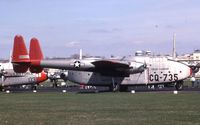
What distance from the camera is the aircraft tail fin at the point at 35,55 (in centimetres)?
5456

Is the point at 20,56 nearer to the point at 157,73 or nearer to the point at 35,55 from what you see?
the point at 35,55

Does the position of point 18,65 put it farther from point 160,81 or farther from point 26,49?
point 160,81

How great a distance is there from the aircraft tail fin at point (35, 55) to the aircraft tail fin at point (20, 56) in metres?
0.62

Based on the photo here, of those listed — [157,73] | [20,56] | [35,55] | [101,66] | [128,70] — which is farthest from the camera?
[35,55]

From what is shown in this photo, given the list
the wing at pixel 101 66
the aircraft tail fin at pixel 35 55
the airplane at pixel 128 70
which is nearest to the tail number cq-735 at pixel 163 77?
the airplane at pixel 128 70

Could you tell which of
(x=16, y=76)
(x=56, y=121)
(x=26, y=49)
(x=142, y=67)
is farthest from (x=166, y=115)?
(x=16, y=76)

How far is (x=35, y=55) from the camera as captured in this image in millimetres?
56906

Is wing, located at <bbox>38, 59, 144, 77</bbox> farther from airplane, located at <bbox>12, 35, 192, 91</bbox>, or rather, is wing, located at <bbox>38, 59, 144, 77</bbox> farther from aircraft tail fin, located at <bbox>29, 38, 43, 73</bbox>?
aircraft tail fin, located at <bbox>29, 38, 43, 73</bbox>

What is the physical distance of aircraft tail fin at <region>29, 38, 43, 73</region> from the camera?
5456 centimetres

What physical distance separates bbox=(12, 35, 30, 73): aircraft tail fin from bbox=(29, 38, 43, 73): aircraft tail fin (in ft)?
2.02

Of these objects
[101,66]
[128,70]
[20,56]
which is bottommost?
[128,70]

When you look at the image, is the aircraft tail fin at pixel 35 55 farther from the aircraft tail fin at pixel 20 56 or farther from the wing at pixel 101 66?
the wing at pixel 101 66

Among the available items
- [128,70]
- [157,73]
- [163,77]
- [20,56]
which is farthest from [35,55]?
[163,77]

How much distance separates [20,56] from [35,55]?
1.83 meters
